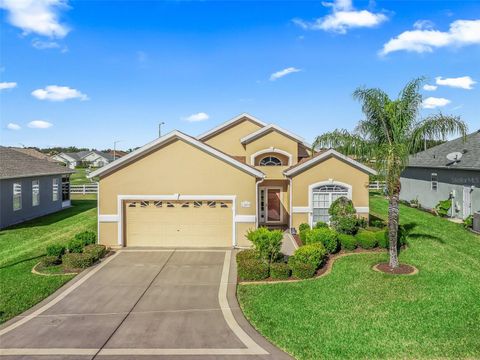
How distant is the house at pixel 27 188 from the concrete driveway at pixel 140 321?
1192 cm

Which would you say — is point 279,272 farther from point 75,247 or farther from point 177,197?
point 75,247

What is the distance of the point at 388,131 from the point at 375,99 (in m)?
1.34

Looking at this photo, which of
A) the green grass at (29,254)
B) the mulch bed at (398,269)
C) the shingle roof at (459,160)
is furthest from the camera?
the shingle roof at (459,160)

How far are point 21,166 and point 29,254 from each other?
36.5 feet

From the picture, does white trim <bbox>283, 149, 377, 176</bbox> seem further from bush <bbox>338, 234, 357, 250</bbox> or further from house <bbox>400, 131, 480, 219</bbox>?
house <bbox>400, 131, 480, 219</bbox>

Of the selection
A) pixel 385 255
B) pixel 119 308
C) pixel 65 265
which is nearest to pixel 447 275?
pixel 385 255

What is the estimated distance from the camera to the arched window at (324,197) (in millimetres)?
18531

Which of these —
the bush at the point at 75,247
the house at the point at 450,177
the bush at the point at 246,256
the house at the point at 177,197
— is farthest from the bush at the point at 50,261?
the house at the point at 450,177

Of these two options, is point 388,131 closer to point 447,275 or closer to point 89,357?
point 447,275

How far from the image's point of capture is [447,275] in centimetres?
1155

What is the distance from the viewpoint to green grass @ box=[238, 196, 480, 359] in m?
7.40

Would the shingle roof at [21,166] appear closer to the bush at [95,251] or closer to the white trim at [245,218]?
the bush at [95,251]

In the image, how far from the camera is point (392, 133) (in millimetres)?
12938

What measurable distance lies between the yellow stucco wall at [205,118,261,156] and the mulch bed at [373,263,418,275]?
13011mm
